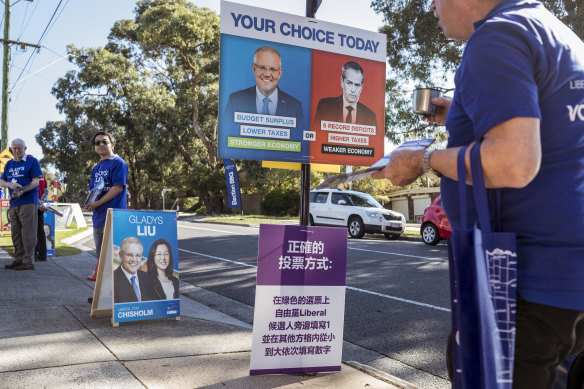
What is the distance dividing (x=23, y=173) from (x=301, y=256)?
5.74 metres

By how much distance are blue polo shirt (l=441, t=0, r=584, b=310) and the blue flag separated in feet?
8.16

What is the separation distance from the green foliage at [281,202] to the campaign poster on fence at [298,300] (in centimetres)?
3257

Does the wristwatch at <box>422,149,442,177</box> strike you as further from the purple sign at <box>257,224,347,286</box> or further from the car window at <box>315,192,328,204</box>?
the car window at <box>315,192,328,204</box>

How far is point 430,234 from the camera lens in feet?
50.5

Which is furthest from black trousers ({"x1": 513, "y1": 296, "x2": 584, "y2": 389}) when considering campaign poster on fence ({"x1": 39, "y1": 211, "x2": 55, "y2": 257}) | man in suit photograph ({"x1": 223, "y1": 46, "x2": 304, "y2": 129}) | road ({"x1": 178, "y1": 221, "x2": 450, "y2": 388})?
campaign poster on fence ({"x1": 39, "y1": 211, "x2": 55, "y2": 257})

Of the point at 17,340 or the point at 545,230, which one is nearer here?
the point at 545,230

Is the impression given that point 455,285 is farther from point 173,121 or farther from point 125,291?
point 173,121

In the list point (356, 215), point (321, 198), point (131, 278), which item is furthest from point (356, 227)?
point (131, 278)

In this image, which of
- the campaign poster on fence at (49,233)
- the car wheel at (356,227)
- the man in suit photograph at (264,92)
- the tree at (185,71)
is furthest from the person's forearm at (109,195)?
the tree at (185,71)

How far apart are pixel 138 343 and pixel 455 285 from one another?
3495 mm

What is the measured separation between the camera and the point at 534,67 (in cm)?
134

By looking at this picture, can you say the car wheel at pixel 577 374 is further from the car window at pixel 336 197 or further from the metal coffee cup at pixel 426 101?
the car window at pixel 336 197

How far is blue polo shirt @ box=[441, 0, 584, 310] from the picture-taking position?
4.25 ft

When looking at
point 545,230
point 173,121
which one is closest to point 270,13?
point 545,230
